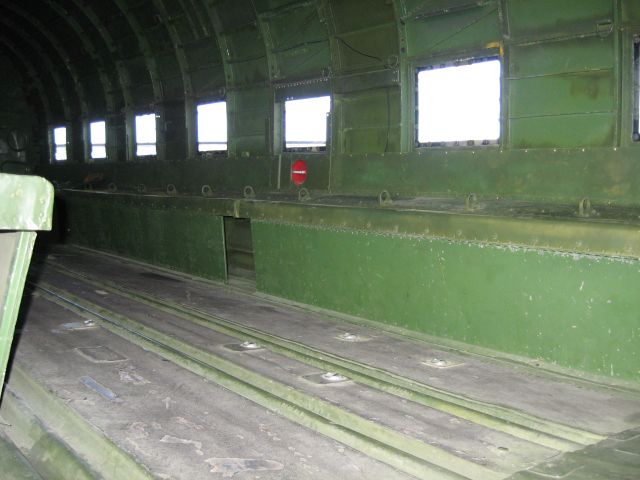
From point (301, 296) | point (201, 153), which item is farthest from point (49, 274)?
point (301, 296)

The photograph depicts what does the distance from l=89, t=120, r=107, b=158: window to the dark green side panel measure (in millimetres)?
1272

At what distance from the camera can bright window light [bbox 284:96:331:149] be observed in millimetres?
7078

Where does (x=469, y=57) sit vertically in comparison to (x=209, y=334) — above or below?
above

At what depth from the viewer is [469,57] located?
5.50m

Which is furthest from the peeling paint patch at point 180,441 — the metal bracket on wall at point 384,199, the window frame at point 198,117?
the window frame at point 198,117

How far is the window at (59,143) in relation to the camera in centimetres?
1305

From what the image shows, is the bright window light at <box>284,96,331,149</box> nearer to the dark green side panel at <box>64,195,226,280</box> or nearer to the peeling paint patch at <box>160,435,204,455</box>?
the dark green side panel at <box>64,195,226,280</box>

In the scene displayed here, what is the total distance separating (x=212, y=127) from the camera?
8.88 metres

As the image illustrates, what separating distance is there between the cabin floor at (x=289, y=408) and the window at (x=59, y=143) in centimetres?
826

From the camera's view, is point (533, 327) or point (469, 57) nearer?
point (533, 327)

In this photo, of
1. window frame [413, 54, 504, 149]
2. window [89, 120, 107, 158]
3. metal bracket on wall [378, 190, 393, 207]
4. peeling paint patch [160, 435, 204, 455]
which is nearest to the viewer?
peeling paint patch [160, 435, 204, 455]

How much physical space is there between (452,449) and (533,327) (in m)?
1.42

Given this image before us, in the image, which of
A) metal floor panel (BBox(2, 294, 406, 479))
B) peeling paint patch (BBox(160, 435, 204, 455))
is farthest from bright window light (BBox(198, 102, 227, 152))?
peeling paint patch (BBox(160, 435, 204, 455))

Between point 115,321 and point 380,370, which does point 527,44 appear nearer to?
point 380,370
